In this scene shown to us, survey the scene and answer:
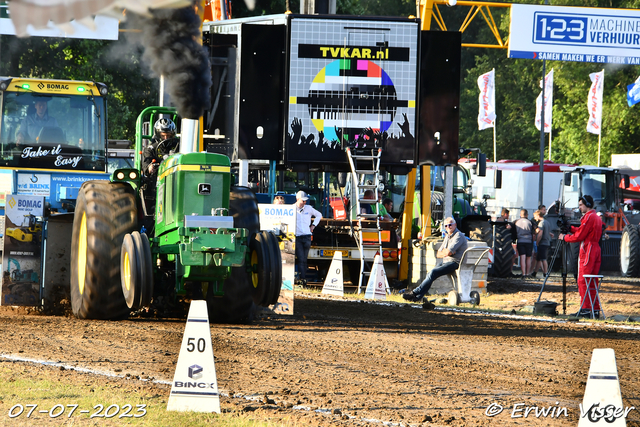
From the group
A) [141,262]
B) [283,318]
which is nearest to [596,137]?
[283,318]

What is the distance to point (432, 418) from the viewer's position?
613 cm

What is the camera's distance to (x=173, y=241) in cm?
998

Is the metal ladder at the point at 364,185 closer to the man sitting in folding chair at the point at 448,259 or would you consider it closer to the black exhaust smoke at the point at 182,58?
the man sitting in folding chair at the point at 448,259

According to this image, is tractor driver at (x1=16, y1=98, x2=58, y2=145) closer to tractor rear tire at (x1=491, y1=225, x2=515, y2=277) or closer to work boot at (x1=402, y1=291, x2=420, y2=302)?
work boot at (x1=402, y1=291, x2=420, y2=302)

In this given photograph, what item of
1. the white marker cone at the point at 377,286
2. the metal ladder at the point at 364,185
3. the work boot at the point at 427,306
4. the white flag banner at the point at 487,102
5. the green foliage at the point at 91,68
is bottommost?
the work boot at the point at 427,306

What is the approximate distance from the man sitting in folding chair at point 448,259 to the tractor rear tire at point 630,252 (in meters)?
9.60

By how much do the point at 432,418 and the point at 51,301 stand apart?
7.20 meters

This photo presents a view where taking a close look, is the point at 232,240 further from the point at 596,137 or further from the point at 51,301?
the point at 596,137

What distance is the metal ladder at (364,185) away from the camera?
52.5 ft

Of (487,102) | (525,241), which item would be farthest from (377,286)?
(487,102)

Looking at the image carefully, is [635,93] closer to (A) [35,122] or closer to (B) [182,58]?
(A) [35,122]

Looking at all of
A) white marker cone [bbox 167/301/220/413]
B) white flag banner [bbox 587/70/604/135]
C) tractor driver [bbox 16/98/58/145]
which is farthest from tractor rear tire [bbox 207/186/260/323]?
white flag banner [bbox 587/70/604/135]

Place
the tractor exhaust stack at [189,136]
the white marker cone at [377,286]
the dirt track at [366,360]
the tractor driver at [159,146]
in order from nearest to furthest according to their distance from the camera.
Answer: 1. the dirt track at [366,360]
2. the tractor exhaust stack at [189,136]
3. the tractor driver at [159,146]
4. the white marker cone at [377,286]

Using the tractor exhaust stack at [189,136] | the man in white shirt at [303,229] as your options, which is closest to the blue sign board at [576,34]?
the man in white shirt at [303,229]
